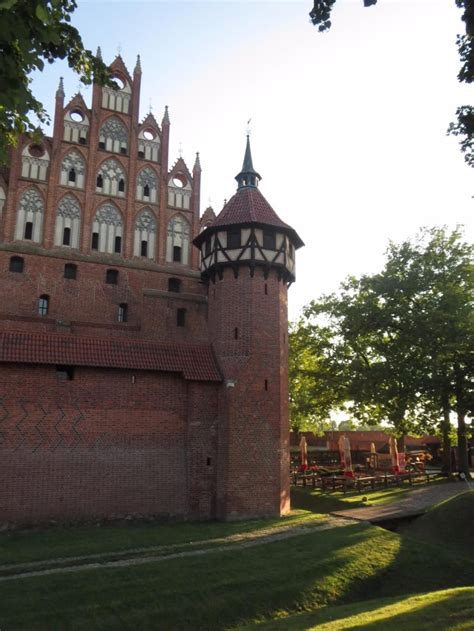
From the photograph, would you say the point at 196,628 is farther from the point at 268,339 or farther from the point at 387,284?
the point at 387,284

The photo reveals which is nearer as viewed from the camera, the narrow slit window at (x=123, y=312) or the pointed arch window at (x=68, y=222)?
the pointed arch window at (x=68, y=222)

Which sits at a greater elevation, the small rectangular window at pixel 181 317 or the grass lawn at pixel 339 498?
the small rectangular window at pixel 181 317

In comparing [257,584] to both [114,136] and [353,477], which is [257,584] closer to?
[353,477]

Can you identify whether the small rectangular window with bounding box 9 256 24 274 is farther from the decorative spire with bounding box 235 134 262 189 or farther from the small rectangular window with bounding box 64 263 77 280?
the decorative spire with bounding box 235 134 262 189

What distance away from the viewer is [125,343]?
54.4 feet

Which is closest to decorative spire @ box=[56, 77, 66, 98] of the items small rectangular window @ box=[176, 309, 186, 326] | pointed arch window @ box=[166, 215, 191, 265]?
pointed arch window @ box=[166, 215, 191, 265]

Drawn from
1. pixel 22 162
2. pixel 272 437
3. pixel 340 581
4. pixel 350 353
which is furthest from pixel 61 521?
pixel 350 353

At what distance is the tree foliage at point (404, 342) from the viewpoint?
70.0ft

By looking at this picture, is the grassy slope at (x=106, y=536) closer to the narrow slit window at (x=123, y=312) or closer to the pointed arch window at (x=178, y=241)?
the narrow slit window at (x=123, y=312)

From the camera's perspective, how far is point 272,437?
16.8 metres

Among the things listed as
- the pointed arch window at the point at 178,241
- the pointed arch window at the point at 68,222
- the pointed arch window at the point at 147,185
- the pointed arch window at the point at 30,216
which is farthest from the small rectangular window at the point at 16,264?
the pointed arch window at the point at 178,241

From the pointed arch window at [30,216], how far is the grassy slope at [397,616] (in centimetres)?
1583

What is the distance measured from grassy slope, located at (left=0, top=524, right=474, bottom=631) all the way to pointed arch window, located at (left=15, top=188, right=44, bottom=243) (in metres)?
13.1

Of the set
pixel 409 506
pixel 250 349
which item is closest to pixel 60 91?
pixel 250 349
